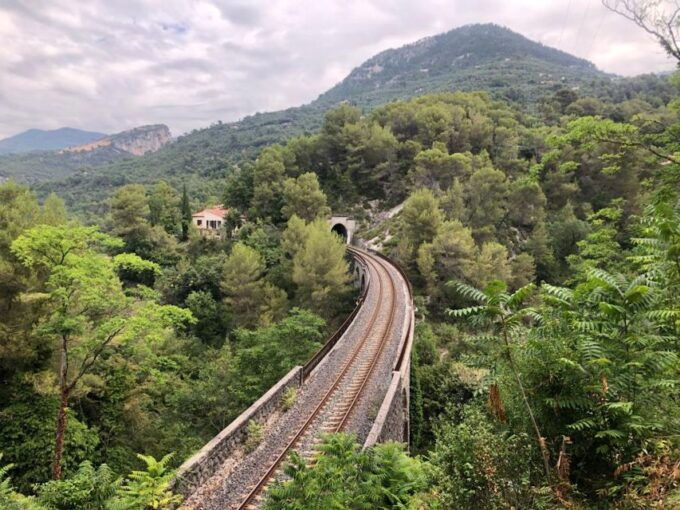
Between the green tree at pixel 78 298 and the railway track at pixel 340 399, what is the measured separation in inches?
202

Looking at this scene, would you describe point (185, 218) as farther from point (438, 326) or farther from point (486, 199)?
point (438, 326)

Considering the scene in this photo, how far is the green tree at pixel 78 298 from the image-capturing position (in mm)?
11555

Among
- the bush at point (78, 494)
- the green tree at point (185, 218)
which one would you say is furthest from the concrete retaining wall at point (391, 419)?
the green tree at point (185, 218)

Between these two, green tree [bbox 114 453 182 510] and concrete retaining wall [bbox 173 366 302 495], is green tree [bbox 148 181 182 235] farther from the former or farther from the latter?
green tree [bbox 114 453 182 510]

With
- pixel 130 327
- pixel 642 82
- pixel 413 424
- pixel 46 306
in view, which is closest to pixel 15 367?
pixel 46 306

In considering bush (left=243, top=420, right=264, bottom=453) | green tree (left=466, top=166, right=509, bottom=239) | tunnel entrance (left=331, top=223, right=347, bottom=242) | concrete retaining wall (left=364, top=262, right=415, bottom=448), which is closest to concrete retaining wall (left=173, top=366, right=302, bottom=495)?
bush (left=243, top=420, right=264, bottom=453)

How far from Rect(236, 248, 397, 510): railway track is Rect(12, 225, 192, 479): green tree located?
5130mm

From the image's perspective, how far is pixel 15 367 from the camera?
1420 cm

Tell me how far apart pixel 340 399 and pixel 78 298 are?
8594mm

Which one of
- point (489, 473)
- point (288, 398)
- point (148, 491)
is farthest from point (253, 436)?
point (489, 473)

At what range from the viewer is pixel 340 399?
13.5m

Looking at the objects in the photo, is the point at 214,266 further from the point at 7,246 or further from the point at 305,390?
the point at 305,390

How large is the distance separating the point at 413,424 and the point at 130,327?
11228 mm

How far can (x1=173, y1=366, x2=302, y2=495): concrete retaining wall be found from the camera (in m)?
8.58
